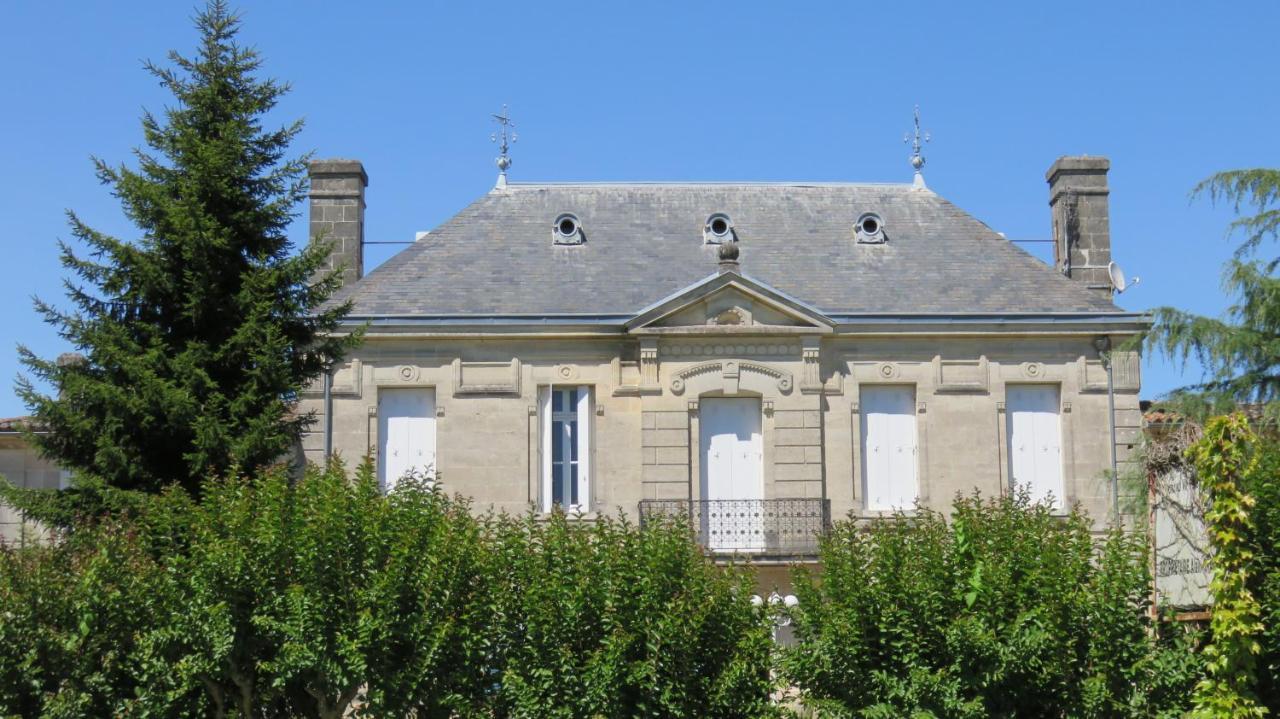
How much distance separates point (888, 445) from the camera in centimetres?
2219

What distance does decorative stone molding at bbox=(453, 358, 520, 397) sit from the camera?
72.2 feet

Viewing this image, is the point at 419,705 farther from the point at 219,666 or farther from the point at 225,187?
the point at 225,187

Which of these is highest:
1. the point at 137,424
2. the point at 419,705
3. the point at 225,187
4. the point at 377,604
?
the point at 225,187

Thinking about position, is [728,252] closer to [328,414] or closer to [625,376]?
[625,376]

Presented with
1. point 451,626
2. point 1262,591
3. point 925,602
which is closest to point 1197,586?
point 1262,591

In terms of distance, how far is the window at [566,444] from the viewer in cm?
2192

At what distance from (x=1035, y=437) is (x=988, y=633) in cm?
782

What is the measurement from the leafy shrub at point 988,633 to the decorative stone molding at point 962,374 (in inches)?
252

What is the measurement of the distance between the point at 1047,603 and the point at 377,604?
606 cm

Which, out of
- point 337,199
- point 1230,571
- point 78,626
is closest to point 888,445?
point 337,199

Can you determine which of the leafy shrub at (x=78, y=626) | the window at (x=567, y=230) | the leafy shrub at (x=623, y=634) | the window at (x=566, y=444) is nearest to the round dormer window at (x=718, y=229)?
the window at (x=567, y=230)

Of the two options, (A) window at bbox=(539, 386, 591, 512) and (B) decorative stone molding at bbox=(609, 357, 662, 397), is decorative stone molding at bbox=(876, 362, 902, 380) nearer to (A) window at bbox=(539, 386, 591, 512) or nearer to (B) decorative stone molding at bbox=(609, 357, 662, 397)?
(B) decorative stone molding at bbox=(609, 357, 662, 397)

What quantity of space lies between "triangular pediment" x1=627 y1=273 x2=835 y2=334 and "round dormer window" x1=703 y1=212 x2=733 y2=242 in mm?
2159

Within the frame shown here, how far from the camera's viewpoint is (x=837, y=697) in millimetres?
15484
